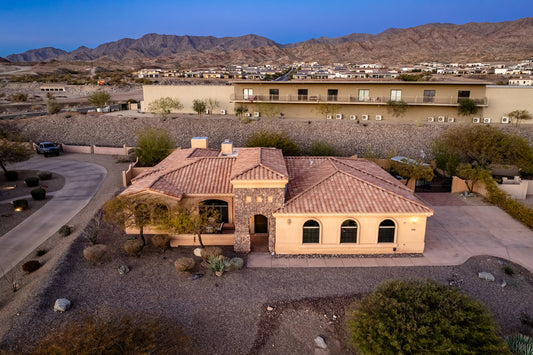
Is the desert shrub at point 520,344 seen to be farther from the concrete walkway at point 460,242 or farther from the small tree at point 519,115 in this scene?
the small tree at point 519,115

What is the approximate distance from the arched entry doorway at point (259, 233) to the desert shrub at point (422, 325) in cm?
848

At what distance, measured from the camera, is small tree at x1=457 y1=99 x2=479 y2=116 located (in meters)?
45.7

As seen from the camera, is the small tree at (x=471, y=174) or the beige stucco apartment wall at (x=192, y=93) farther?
the beige stucco apartment wall at (x=192, y=93)

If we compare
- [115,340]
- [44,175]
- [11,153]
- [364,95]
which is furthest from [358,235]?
[364,95]

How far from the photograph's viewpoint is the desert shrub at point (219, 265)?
683 inches

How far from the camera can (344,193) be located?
19.8m

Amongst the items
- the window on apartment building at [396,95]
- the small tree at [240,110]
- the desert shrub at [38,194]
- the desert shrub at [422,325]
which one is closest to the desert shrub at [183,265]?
the desert shrub at [422,325]

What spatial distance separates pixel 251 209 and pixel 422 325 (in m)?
9.92

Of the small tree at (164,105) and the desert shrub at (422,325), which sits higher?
the small tree at (164,105)

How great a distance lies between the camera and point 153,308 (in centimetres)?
1483

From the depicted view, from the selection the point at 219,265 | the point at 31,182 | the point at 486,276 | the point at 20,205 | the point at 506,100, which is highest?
the point at 506,100

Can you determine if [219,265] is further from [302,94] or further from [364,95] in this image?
[364,95]

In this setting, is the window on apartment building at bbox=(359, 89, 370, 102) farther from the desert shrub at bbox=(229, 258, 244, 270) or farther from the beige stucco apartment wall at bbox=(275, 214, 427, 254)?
the desert shrub at bbox=(229, 258, 244, 270)

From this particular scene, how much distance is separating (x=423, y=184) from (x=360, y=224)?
51.3ft
